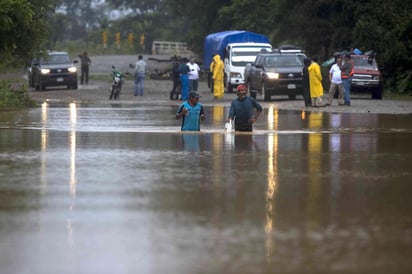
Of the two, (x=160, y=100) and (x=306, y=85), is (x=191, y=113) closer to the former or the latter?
(x=306, y=85)

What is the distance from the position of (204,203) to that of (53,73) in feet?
111

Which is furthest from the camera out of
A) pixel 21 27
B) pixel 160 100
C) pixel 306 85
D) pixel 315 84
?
pixel 160 100

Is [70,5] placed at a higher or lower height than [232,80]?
higher

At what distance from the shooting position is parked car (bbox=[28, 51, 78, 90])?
44.3 meters

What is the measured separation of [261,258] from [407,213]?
2957 mm

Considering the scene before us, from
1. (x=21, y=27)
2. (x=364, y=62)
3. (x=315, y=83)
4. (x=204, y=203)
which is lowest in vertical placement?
(x=204, y=203)

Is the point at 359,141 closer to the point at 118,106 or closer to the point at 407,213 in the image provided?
the point at 407,213

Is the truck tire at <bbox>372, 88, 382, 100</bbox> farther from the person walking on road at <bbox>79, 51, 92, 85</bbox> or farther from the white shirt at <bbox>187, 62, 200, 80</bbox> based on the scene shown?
the person walking on road at <bbox>79, 51, 92, 85</bbox>

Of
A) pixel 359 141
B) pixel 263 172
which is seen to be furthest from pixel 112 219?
pixel 359 141

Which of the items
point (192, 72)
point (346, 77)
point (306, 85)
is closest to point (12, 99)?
point (192, 72)

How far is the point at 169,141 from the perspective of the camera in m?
18.9

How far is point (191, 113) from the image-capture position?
1947 centimetres

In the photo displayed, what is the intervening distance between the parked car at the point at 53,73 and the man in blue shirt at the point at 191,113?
82.5 feet

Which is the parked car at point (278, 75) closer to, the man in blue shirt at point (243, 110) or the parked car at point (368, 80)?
the parked car at point (368, 80)
